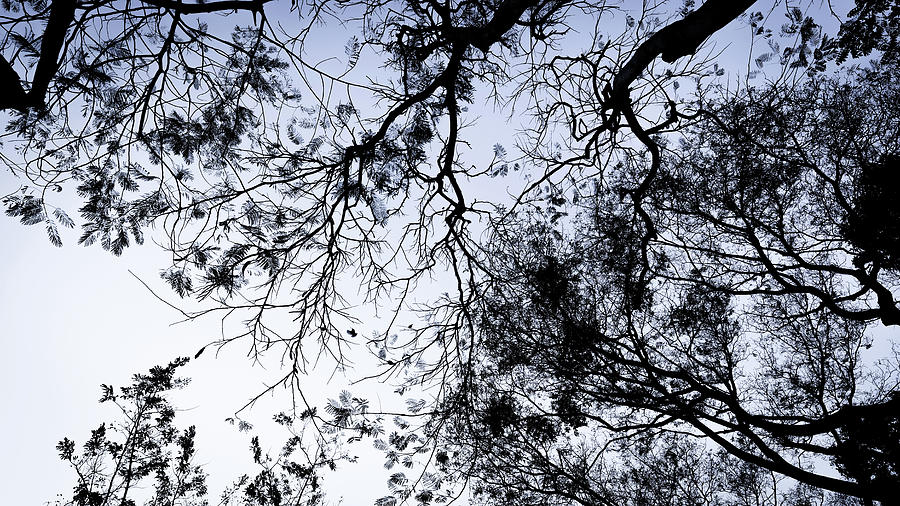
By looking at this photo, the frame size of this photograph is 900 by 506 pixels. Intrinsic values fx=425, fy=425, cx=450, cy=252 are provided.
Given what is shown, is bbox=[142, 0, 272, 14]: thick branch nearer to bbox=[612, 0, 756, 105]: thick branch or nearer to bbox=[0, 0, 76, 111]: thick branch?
bbox=[0, 0, 76, 111]: thick branch

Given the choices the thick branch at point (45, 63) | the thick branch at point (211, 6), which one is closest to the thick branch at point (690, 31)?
the thick branch at point (211, 6)

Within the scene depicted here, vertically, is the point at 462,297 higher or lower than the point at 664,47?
lower

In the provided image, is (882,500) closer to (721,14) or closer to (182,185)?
(721,14)

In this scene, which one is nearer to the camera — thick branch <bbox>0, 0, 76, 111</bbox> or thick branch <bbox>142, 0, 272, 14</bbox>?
thick branch <bbox>0, 0, 76, 111</bbox>

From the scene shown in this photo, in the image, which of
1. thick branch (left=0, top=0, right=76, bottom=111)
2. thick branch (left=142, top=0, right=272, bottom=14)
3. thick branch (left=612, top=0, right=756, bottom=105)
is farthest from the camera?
thick branch (left=612, top=0, right=756, bottom=105)

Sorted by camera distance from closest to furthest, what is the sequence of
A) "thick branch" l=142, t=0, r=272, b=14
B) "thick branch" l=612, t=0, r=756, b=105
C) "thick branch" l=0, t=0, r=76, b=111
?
"thick branch" l=0, t=0, r=76, b=111, "thick branch" l=142, t=0, r=272, b=14, "thick branch" l=612, t=0, r=756, b=105

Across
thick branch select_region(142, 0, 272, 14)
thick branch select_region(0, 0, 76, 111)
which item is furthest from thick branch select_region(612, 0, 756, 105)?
thick branch select_region(0, 0, 76, 111)

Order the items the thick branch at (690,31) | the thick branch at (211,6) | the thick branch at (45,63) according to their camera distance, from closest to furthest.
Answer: the thick branch at (45,63) < the thick branch at (211,6) < the thick branch at (690,31)

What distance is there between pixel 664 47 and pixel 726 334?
18.9ft

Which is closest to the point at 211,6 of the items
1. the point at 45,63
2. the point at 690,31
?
the point at 45,63

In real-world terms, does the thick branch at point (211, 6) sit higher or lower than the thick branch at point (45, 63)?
higher

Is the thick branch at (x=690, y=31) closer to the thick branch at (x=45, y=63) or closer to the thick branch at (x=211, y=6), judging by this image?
the thick branch at (x=211, y=6)

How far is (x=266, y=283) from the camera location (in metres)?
3.94

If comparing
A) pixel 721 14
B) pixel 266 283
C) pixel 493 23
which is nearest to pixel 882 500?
pixel 721 14
